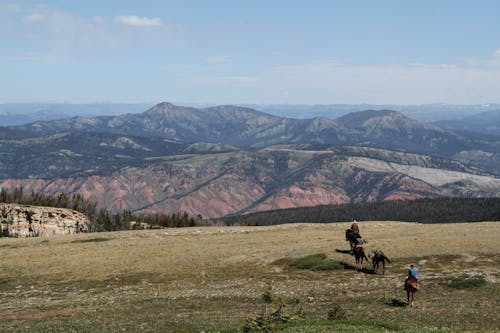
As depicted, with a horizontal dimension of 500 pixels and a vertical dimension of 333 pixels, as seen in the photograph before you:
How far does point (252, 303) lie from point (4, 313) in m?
19.1

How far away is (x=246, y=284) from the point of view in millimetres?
42438

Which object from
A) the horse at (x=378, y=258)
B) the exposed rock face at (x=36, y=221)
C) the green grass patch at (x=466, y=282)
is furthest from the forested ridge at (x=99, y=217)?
the green grass patch at (x=466, y=282)

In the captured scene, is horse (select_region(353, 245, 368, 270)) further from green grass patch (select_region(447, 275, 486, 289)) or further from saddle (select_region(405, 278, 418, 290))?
saddle (select_region(405, 278, 418, 290))

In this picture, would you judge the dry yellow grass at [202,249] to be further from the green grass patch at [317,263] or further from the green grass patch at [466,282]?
the green grass patch at [466,282]

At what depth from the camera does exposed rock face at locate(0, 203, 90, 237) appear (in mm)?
116312

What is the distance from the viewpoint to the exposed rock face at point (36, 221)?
11631 centimetres

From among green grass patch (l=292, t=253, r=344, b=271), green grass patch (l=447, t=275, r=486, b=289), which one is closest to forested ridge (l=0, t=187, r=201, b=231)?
green grass patch (l=292, t=253, r=344, b=271)

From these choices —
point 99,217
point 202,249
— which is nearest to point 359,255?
point 202,249

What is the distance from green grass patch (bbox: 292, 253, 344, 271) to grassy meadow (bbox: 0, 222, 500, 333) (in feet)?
0.64

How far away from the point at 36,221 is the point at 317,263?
310 ft

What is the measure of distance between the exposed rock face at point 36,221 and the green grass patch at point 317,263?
279 feet

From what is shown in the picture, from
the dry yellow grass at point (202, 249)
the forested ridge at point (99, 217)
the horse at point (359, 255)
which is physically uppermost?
the horse at point (359, 255)

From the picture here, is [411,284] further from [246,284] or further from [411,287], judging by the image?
[246,284]

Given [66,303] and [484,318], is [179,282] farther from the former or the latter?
[484,318]
